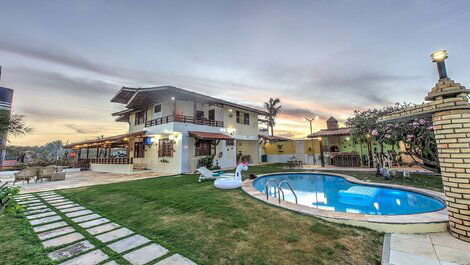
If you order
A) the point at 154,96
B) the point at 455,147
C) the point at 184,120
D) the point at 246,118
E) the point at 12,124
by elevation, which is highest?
the point at 154,96

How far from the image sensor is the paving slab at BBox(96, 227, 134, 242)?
12.3 feet

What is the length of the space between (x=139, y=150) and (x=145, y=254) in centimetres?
1921

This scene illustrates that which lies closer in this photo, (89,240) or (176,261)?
(176,261)

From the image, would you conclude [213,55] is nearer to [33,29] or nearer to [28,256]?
[33,29]

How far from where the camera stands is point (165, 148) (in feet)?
55.2

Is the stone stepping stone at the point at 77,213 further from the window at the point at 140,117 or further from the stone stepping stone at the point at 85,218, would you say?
the window at the point at 140,117

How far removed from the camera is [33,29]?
433 inches

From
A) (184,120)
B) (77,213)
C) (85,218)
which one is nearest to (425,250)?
(85,218)

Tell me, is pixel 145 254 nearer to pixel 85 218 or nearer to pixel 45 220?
pixel 85 218

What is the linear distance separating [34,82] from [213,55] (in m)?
17.1

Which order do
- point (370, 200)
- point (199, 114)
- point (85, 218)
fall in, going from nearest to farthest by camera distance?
1. point (85, 218)
2. point (370, 200)
3. point (199, 114)

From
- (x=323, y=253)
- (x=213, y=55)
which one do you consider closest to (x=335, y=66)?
(x=213, y=55)

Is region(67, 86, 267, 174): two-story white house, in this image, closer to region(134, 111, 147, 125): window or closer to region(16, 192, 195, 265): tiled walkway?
region(134, 111, 147, 125): window

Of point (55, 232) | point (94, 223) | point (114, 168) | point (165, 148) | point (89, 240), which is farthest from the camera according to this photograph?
point (114, 168)
